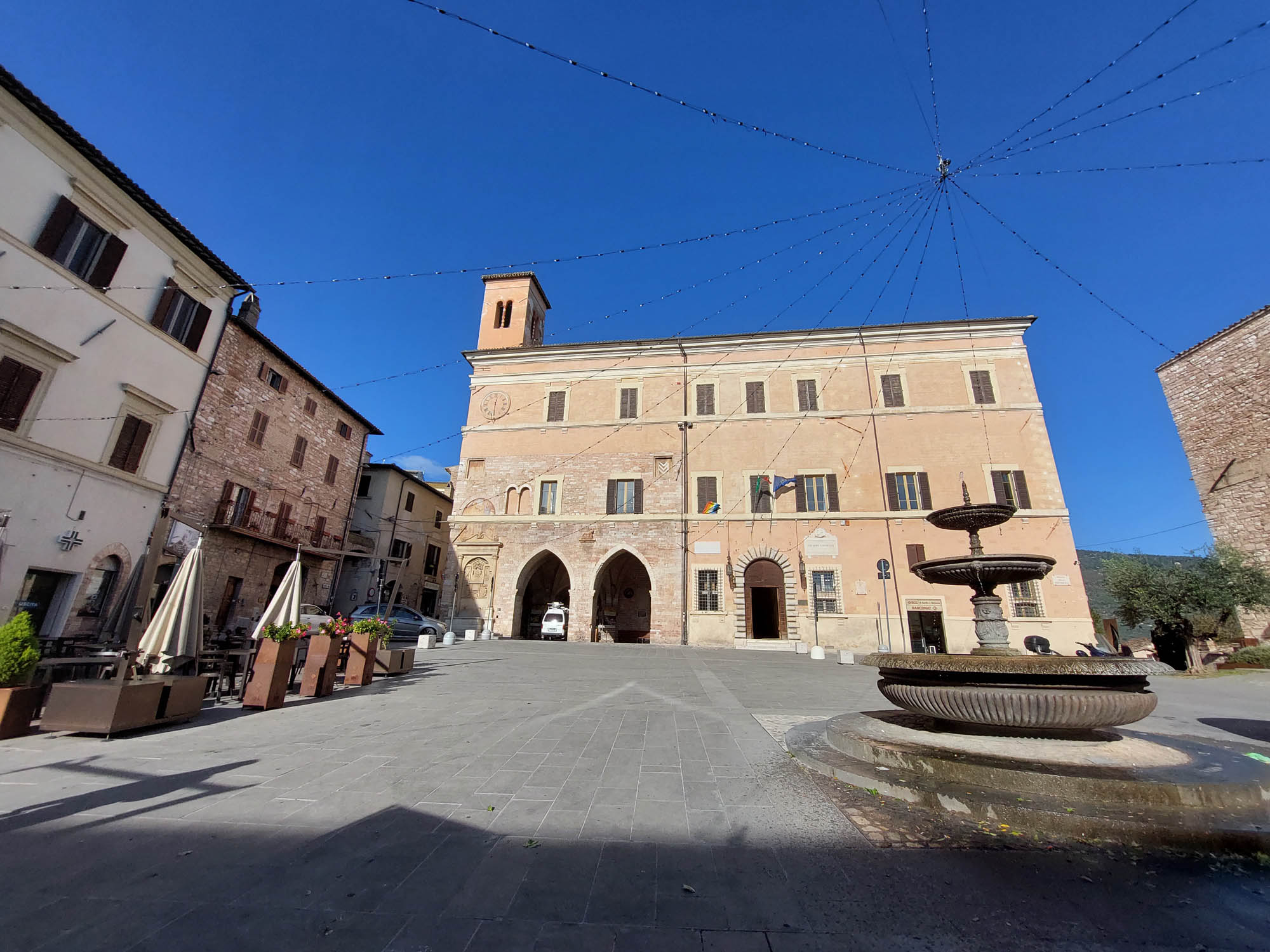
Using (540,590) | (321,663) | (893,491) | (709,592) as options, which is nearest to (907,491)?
(893,491)

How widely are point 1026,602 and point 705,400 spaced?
578 inches

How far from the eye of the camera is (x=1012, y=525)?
62.4ft

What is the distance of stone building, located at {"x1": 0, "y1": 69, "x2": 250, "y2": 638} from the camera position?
10.4 meters

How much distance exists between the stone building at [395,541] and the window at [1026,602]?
23.6 metres

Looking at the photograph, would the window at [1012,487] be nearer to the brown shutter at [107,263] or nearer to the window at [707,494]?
the window at [707,494]

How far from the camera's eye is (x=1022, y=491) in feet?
65.0

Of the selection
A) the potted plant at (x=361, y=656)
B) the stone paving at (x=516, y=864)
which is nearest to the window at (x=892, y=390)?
the stone paving at (x=516, y=864)

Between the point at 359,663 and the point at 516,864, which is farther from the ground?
the point at 359,663

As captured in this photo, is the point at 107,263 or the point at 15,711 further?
the point at 107,263

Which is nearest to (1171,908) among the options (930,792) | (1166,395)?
(930,792)

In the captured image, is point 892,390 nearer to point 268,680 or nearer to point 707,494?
point 707,494

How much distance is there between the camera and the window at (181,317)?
13.6m

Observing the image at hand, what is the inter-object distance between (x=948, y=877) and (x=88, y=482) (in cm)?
1754

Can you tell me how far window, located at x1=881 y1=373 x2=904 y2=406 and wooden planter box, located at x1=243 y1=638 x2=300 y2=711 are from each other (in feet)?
73.2
